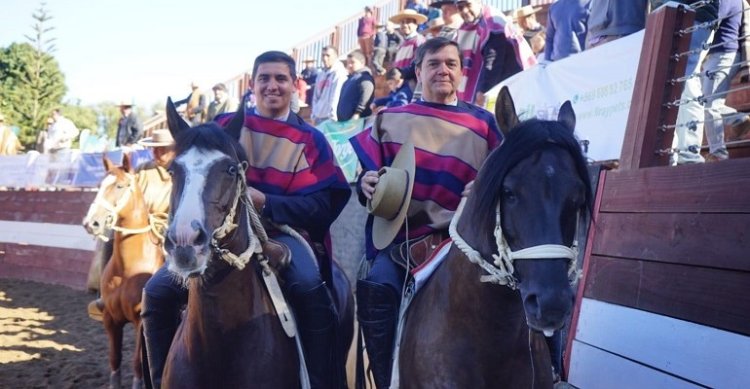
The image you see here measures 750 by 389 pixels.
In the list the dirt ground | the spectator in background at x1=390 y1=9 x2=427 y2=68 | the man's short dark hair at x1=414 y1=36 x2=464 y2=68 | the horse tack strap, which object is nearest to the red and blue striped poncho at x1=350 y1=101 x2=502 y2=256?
the man's short dark hair at x1=414 y1=36 x2=464 y2=68

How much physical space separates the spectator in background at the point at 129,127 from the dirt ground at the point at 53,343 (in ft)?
17.8

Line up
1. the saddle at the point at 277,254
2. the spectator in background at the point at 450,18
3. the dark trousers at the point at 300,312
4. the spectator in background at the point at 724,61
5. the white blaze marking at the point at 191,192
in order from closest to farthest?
the white blaze marking at the point at 191,192 → the saddle at the point at 277,254 → the dark trousers at the point at 300,312 → the spectator in background at the point at 724,61 → the spectator in background at the point at 450,18

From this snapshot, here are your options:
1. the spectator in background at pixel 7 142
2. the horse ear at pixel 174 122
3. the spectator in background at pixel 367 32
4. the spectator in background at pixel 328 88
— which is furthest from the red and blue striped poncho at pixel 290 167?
the spectator in background at pixel 7 142

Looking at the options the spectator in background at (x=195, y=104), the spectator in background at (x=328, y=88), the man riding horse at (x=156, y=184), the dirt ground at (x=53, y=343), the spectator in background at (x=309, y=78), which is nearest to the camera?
the man riding horse at (x=156, y=184)

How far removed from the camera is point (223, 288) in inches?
134

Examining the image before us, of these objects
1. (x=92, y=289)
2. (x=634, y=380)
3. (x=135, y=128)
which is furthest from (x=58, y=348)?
(x=135, y=128)

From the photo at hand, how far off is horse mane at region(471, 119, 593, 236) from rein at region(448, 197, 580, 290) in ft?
0.21

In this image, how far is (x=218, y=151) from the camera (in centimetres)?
324

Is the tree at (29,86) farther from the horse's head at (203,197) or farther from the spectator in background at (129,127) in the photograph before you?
the horse's head at (203,197)

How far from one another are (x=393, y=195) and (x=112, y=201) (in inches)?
179

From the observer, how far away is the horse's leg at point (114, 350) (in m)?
6.73

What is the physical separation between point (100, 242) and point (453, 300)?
22.1 feet

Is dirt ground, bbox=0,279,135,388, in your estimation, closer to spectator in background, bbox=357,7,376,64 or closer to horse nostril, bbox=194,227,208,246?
horse nostril, bbox=194,227,208,246

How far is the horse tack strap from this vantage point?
366 cm
